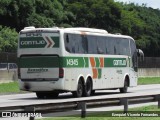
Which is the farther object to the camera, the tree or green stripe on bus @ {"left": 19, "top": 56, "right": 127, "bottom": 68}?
the tree

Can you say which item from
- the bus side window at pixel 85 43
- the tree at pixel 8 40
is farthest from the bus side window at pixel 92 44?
the tree at pixel 8 40

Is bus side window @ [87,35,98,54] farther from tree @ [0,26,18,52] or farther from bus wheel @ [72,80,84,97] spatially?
tree @ [0,26,18,52]

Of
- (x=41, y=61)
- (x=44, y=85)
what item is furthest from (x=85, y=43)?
(x=44, y=85)

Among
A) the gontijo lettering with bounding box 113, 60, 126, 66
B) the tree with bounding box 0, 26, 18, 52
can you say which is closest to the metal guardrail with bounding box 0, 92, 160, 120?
the gontijo lettering with bounding box 113, 60, 126, 66

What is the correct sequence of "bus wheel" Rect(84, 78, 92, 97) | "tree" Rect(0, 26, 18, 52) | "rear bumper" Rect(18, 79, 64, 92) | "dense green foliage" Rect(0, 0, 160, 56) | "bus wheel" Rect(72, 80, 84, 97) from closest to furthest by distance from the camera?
"rear bumper" Rect(18, 79, 64, 92), "bus wheel" Rect(72, 80, 84, 97), "bus wheel" Rect(84, 78, 92, 97), "tree" Rect(0, 26, 18, 52), "dense green foliage" Rect(0, 0, 160, 56)

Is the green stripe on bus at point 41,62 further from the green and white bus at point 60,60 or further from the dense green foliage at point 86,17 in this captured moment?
the dense green foliage at point 86,17

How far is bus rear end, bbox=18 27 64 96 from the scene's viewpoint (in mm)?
28047

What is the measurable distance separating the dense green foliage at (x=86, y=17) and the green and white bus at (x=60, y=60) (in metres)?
30.7

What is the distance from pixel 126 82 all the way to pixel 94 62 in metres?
5.46

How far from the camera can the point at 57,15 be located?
3127 inches

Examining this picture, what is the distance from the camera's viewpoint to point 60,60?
28.0 m

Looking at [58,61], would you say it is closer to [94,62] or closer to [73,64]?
[73,64]

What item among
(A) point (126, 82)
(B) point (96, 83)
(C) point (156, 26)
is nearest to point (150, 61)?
(A) point (126, 82)

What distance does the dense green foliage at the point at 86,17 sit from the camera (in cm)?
7312
